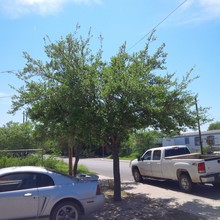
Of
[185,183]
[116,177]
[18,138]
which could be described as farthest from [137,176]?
[18,138]

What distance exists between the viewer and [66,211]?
304 inches

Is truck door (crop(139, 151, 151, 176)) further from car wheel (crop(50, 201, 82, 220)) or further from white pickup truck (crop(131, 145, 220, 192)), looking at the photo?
car wheel (crop(50, 201, 82, 220))

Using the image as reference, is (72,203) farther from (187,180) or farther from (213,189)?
(213,189)

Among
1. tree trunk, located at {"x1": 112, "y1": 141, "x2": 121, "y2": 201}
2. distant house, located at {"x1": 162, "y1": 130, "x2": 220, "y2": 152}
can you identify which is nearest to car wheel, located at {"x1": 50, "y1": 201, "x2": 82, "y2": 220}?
tree trunk, located at {"x1": 112, "y1": 141, "x2": 121, "y2": 201}

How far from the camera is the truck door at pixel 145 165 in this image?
15305 mm

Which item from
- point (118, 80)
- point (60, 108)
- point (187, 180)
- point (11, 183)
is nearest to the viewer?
point (11, 183)

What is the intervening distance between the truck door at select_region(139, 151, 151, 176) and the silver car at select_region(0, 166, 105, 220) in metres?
7.46

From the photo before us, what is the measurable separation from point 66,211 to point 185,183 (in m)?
6.17

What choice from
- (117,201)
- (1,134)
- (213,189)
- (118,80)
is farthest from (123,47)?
(1,134)

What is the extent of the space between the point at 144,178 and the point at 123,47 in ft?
27.0

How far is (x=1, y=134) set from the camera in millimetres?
27656

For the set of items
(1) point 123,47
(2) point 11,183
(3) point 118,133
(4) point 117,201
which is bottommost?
(4) point 117,201

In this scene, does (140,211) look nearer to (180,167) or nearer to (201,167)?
(201,167)

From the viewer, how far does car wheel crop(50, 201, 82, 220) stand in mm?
7578
